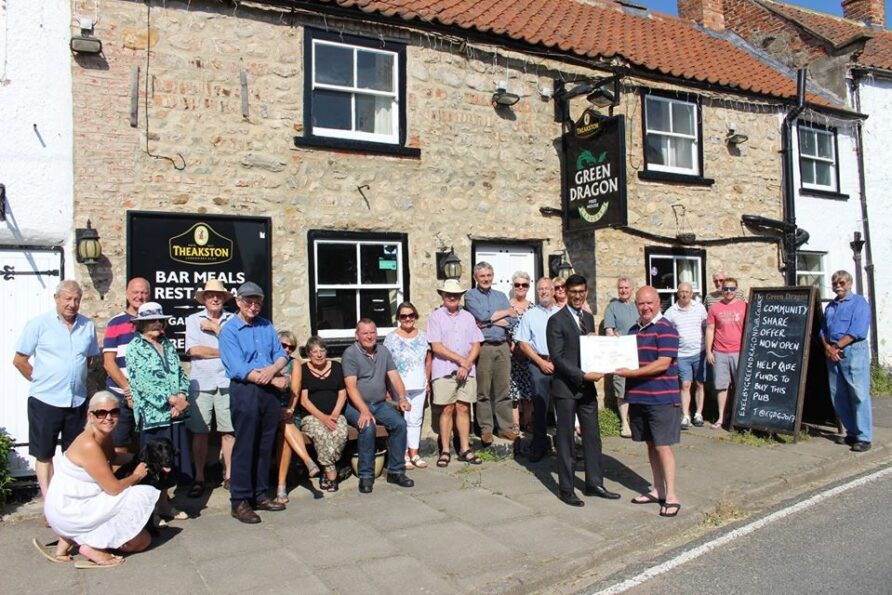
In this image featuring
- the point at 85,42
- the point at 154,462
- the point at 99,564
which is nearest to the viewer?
the point at 99,564

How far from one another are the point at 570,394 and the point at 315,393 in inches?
97.6

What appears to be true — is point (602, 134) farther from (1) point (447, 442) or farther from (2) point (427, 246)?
(1) point (447, 442)

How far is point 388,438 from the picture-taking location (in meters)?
7.05

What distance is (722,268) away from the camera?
38.2 feet

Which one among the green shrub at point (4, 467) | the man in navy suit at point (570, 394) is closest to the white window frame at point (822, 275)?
the man in navy suit at point (570, 394)

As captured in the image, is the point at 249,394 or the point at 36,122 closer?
the point at 249,394

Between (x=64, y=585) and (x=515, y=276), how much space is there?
220 inches

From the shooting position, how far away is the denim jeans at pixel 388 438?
680cm

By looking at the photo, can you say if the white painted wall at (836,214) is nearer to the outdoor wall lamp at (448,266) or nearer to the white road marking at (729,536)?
the white road marking at (729,536)

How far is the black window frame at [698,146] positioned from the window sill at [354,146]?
393 cm

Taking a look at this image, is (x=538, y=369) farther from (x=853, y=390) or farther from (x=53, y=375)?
(x=53, y=375)

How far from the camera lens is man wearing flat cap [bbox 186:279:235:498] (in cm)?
657

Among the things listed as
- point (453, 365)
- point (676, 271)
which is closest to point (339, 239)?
point (453, 365)

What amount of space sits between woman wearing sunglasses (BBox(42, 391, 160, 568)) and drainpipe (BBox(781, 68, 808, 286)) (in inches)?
431
